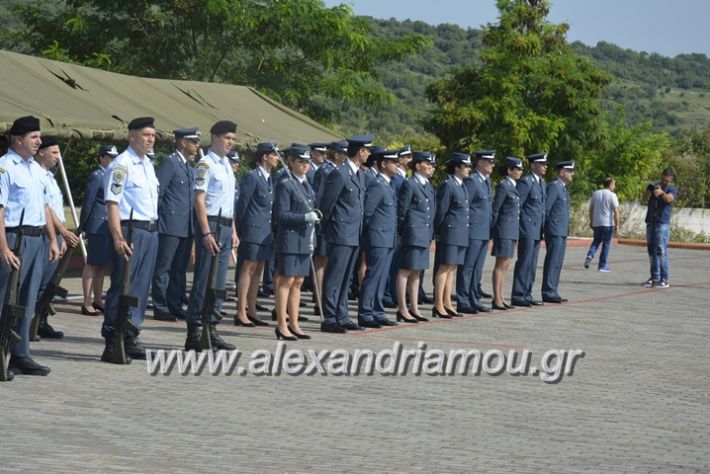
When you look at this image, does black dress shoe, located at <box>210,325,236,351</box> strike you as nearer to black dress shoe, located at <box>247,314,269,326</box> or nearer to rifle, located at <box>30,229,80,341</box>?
rifle, located at <box>30,229,80,341</box>

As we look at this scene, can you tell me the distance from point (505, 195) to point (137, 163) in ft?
22.8

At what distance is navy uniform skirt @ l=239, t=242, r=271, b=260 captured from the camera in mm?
14234

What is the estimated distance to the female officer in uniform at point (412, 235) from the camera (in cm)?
1508

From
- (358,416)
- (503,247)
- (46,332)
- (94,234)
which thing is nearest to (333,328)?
(94,234)

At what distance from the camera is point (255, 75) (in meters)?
31.8

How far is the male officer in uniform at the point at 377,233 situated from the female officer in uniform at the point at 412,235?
39 centimetres

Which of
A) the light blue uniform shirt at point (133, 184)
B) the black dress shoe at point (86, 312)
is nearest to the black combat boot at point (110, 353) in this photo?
the light blue uniform shirt at point (133, 184)

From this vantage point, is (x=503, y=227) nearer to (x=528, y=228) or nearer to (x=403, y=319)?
(x=528, y=228)

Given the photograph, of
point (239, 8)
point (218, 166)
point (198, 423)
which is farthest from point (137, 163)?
point (239, 8)

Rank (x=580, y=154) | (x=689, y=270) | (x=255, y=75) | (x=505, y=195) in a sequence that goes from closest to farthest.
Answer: (x=505, y=195), (x=689, y=270), (x=255, y=75), (x=580, y=154)

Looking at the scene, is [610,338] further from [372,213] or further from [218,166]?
[218,166]

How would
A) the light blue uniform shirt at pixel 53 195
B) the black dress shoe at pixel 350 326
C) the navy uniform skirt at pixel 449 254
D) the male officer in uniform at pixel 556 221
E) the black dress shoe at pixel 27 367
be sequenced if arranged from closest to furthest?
the black dress shoe at pixel 27 367 < the light blue uniform shirt at pixel 53 195 < the black dress shoe at pixel 350 326 < the navy uniform skirt at pixel 449 254 < the male officer in uniform at pixel 556 221

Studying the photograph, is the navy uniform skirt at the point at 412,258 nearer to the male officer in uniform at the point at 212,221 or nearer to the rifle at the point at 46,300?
the male officer in uniform at the point at 212,221

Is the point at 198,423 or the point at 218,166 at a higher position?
the point at 218,166
